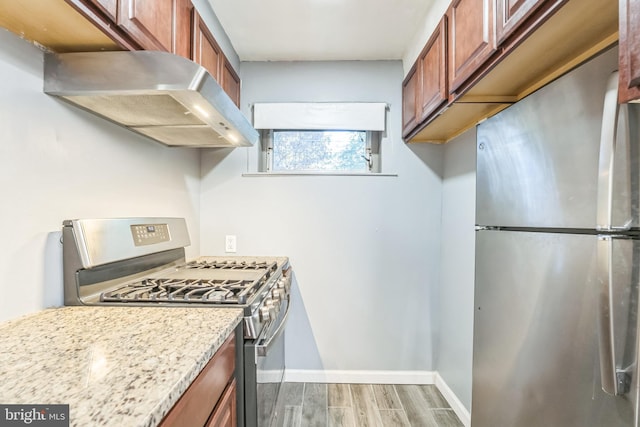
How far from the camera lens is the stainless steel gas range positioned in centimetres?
100

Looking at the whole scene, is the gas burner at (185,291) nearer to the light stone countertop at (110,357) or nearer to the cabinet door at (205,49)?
the light stone countertop at (110,357)

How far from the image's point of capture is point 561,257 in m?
0.86

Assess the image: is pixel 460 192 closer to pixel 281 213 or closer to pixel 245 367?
pixel 281 213

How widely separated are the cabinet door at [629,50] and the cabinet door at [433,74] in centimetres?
81

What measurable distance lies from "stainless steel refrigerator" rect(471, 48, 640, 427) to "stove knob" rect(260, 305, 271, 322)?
90 cm

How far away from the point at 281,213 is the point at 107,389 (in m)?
1.69

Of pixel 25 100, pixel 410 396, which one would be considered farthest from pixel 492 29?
pixel 410 396

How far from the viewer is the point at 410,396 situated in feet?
6.68

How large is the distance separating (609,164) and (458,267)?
1307mm

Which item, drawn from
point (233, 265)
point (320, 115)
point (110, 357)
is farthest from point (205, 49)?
point (110, 357)

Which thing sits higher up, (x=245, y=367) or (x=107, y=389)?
(x=107, y=389)

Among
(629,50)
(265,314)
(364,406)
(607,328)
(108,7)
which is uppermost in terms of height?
(108,7)

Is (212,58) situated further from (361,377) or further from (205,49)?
(361,377)

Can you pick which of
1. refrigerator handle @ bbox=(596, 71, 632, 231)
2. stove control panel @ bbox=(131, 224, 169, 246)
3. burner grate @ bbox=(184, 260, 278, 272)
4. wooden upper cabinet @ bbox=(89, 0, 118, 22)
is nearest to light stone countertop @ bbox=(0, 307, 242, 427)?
stove control panel @ bbox=(131, 224, 169, 246)
